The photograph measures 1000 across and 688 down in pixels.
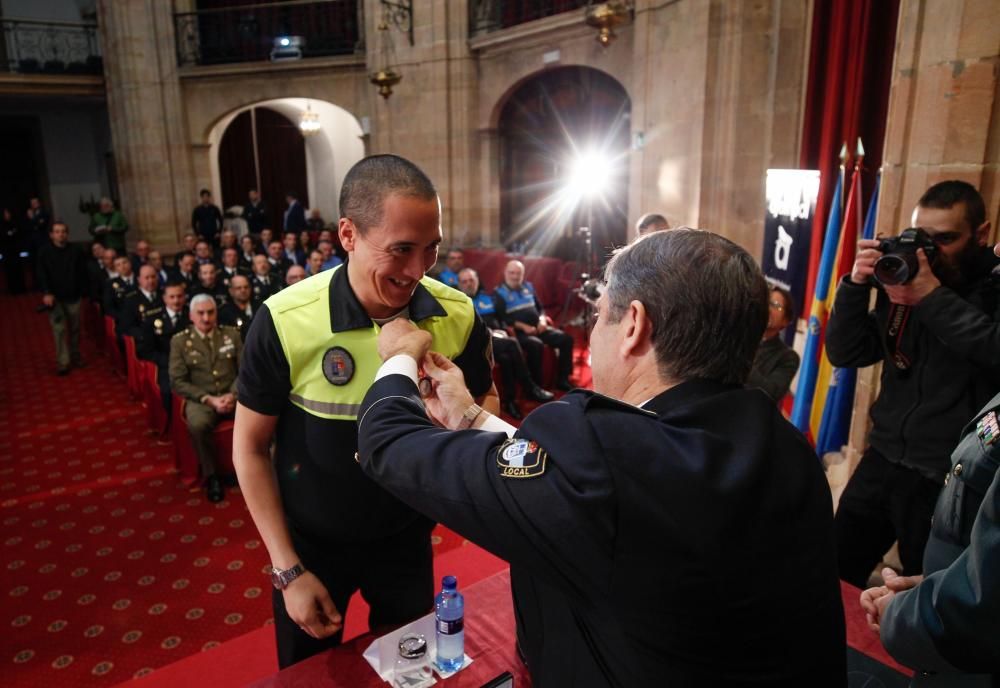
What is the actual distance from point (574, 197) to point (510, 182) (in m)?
1.23

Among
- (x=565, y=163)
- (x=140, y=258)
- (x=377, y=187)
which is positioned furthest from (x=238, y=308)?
(x=565, y=163)

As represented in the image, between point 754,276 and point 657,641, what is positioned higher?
point 754,276

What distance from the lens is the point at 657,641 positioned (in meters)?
0.92

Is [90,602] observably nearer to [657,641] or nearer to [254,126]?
[657,641]

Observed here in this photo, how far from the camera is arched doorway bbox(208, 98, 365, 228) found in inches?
626

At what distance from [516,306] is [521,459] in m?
6.05

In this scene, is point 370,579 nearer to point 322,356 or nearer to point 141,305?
point 322,356

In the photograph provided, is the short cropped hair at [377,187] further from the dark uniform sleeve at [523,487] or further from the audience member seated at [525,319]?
the audience member seated at [525,319]

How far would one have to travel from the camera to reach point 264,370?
171 cm

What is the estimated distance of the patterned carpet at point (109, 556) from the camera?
3.24 meters

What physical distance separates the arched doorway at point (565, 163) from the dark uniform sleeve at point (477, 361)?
655 cm

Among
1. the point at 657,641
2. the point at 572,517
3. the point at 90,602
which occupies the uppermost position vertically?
the point at 572,517

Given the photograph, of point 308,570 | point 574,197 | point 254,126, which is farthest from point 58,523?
point 254,126

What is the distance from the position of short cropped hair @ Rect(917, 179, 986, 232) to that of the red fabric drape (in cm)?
209
